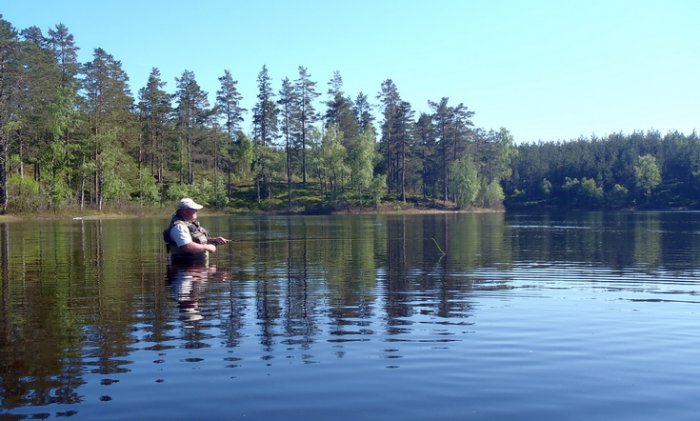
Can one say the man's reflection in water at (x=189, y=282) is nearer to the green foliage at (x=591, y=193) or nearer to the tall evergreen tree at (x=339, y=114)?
the tall evergreen tree at (x=339, y=114)

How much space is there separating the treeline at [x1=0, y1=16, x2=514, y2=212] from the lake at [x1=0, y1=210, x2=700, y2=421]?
202 ft

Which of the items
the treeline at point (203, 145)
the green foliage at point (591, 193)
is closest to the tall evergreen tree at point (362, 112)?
the treeline at point (203, 145)

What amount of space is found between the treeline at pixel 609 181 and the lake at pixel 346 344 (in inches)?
6230

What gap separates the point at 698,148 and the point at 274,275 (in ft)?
668

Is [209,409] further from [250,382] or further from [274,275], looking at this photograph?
[274,275]

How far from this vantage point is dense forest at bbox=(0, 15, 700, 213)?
76.9 m

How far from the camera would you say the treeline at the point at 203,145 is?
7681cm

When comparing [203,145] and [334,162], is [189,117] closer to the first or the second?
[203,145]

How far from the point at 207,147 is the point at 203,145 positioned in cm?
84

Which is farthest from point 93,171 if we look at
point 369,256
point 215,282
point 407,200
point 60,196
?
point 215,282

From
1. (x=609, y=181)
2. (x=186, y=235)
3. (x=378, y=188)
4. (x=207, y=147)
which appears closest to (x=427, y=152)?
(x=378, y=188)

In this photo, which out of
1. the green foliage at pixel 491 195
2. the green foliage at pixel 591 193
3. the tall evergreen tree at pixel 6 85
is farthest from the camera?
the green foliage at pixel 591 193

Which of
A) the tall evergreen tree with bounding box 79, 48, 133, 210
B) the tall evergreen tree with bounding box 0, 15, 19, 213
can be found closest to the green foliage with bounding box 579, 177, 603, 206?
the tall evergreen tree with bounding box 79, 48, 133, 210

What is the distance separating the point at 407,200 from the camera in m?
120
